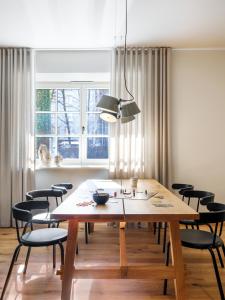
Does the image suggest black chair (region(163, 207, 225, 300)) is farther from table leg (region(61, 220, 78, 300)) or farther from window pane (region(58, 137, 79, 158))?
window pane (region(58, 137, 79, 158))

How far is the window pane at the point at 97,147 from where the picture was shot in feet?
16.3

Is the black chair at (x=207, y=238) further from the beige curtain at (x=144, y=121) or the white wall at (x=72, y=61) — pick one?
the white wall at (x=72, y=61)

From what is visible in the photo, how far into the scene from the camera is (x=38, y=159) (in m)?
4.79

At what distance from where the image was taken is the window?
16.2 ft

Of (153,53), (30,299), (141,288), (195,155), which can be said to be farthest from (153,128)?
(30,299)

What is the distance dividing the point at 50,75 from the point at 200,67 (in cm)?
241

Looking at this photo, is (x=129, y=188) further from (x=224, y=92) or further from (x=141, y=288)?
(x=224, y=92)

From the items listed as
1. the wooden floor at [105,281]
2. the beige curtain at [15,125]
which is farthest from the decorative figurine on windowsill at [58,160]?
the wooden floor at [105,281]

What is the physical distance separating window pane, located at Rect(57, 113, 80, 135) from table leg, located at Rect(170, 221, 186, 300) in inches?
117

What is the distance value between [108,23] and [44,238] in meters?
2.63

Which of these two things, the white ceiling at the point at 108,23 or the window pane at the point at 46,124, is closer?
the white ceiling at the point at 108,23

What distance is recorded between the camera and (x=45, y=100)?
16.2 ft

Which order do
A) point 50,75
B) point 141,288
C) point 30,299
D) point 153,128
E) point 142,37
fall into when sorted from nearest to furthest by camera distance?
point 30,299
point 141,288
point 142,37
point 153,128
point 50,75

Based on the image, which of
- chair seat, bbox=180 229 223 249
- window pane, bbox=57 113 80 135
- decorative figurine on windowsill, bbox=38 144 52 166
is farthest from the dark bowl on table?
window pane, bbox=57 113 80 135
